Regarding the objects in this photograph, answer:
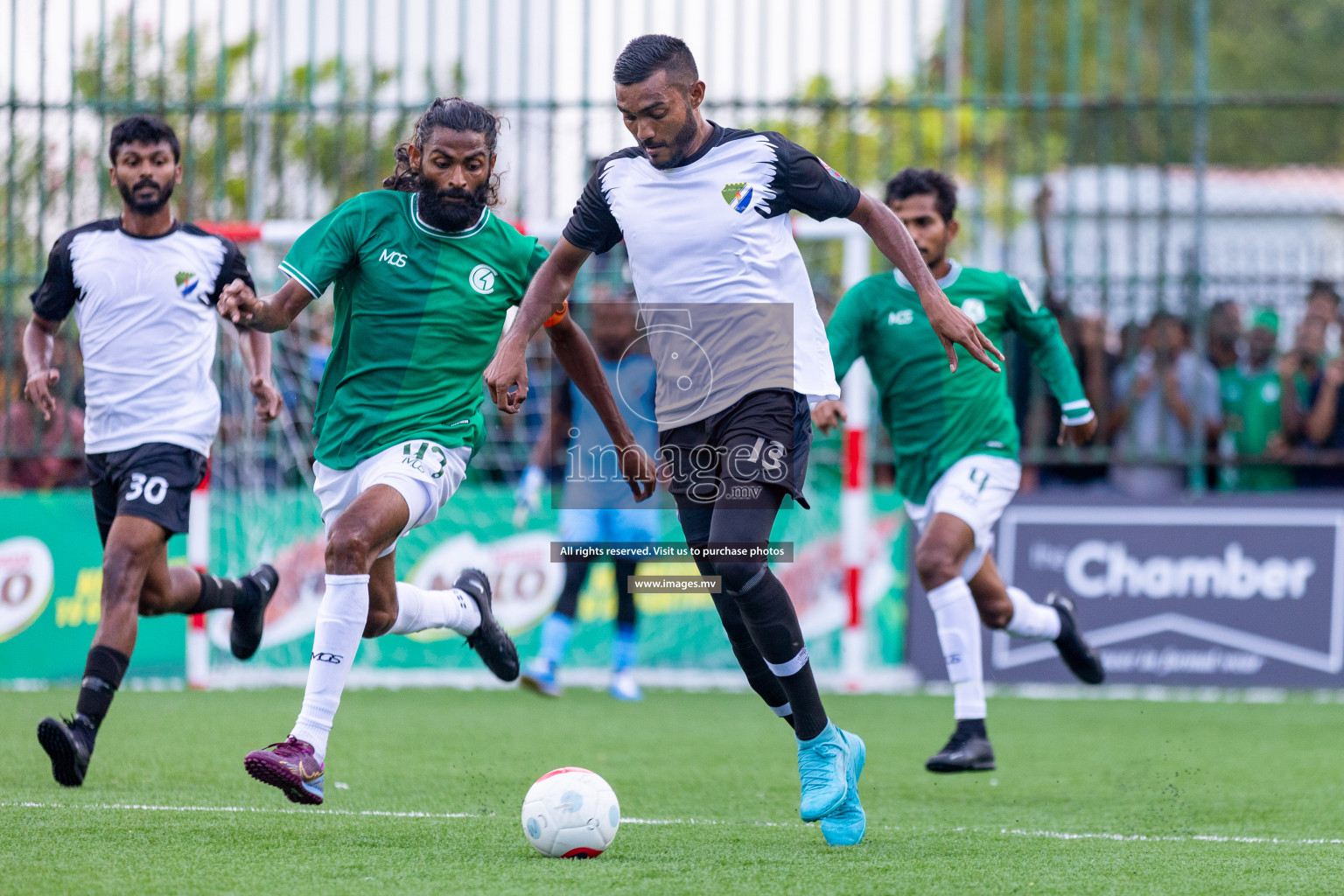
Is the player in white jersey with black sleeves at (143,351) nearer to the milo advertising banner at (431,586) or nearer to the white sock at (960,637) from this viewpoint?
the white sock at (960,637)

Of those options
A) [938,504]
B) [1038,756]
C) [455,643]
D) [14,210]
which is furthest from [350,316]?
[14,210]

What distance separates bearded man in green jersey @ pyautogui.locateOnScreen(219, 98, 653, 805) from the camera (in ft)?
16.5

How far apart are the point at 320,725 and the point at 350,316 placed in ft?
4.43

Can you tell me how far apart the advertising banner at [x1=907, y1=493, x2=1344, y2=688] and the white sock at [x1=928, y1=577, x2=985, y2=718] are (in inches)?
149

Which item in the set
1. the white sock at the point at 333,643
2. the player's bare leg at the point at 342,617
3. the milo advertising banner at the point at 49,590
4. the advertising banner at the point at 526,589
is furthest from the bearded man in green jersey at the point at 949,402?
the milo advertising banner at the point at 49,590

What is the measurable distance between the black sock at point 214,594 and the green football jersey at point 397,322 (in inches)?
70.6

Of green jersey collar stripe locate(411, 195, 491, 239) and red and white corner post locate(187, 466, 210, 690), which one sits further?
red and white corner post locate(187, 466, 210, 690)

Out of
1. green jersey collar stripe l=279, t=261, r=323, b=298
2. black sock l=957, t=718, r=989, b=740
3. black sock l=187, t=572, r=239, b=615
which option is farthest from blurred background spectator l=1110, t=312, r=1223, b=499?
green jersey collar stripe l=279, t=261, r=323, b=298

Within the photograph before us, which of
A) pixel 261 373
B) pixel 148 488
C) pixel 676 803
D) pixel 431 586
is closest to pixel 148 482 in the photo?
pixel 148 488

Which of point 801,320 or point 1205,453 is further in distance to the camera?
point 1205,453

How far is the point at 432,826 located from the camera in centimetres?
490

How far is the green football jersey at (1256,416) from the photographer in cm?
1070

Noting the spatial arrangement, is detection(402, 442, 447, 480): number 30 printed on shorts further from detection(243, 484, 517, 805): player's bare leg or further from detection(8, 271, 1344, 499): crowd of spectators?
detection(8, 271, 1344, 499): crowd of spectators

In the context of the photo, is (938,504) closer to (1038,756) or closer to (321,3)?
(1038,756)
